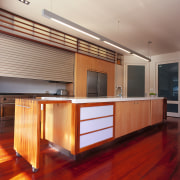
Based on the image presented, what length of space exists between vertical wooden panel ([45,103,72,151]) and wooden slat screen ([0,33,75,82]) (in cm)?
165

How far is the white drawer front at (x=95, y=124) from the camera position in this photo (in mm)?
2062

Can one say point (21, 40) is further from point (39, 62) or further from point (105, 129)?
point (105, 129)

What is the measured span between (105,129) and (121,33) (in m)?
3.31

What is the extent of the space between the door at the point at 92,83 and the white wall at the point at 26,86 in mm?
895

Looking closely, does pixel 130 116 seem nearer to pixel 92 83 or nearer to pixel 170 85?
pixel 92 83

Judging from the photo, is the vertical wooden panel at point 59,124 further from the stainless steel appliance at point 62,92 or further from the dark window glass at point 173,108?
the dark window glass at point 173,108

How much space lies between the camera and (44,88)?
4.67 metres

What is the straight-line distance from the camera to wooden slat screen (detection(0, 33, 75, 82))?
3344 mm

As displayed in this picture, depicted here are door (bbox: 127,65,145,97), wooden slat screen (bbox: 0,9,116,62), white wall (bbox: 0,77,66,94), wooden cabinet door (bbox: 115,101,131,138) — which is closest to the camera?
wooden cabinet door (bbox: 115,101,131,138)

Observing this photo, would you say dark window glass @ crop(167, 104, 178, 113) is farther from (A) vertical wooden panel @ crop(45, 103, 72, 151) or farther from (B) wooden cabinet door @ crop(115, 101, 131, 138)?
(A) vertical wooden panel @ crop(45, 103, 72, 151)

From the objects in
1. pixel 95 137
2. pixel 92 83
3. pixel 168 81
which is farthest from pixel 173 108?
pixel 95 137

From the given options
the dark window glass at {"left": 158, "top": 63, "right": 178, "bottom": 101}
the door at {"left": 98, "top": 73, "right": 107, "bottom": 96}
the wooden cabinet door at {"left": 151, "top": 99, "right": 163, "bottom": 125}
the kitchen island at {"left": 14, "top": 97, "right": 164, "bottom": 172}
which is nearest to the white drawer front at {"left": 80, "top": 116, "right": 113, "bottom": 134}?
the kitchen island at {"left": 14, "top": 97, "right": 164, "bottom": 172}

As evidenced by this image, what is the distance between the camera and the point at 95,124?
2238 mm

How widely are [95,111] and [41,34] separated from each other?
9.36 feet
